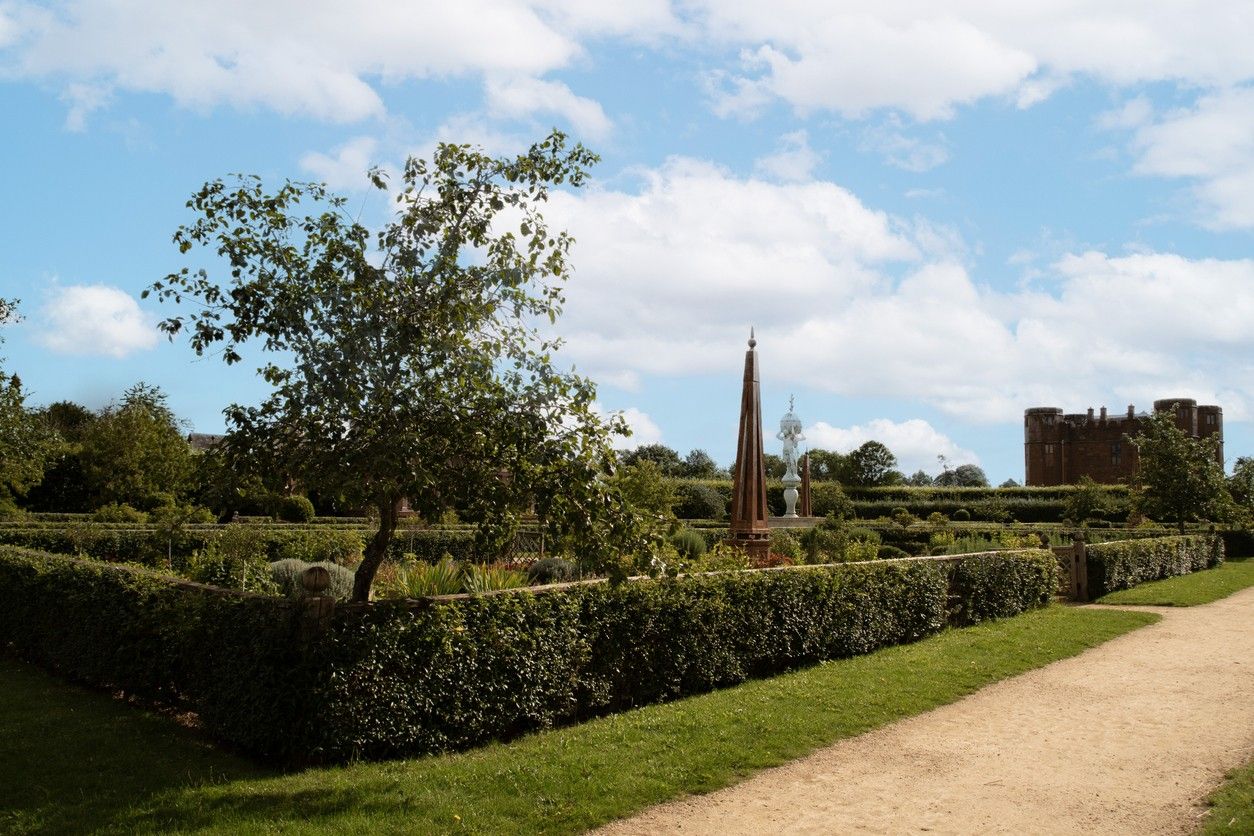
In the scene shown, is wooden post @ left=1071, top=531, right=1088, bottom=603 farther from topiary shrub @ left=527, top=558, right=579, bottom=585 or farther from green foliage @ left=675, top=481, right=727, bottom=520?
green foliage @ left=675, top=481, right=727, bottom=520

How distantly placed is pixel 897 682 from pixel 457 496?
5.20 m

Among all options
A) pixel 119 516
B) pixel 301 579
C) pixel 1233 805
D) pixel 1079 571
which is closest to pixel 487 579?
pixel 301 579

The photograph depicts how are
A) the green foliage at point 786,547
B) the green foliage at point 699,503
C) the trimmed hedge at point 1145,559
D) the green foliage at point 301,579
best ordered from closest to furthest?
the green foliage at point 301,579
the green foliage at point 786,547
the trimmed hedge at point 1145,559
the green foliage at point 699,503

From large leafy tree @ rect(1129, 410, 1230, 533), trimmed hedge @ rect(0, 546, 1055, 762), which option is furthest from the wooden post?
large leafy tree @ rect(1129, 410, 1230, 533)

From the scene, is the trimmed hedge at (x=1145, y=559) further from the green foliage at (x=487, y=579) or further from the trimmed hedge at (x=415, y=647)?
the green foliage at (x=487, y=579)

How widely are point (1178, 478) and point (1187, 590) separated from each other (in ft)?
29.6

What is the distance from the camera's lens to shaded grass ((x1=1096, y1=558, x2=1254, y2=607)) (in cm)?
1723

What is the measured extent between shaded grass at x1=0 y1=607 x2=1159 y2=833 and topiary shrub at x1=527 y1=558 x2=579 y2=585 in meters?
4.39

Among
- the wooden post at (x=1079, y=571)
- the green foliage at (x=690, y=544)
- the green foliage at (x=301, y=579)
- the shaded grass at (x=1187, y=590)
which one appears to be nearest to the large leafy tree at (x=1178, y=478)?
the shaded grass at (x=1187, y=590)

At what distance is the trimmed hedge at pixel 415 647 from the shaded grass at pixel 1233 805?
4126 mm

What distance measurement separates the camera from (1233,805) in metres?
5.69

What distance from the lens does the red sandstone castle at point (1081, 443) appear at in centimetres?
6669

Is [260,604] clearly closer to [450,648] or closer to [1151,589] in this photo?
[450,648]

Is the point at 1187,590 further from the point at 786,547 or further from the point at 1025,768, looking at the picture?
the point at 1025,768
